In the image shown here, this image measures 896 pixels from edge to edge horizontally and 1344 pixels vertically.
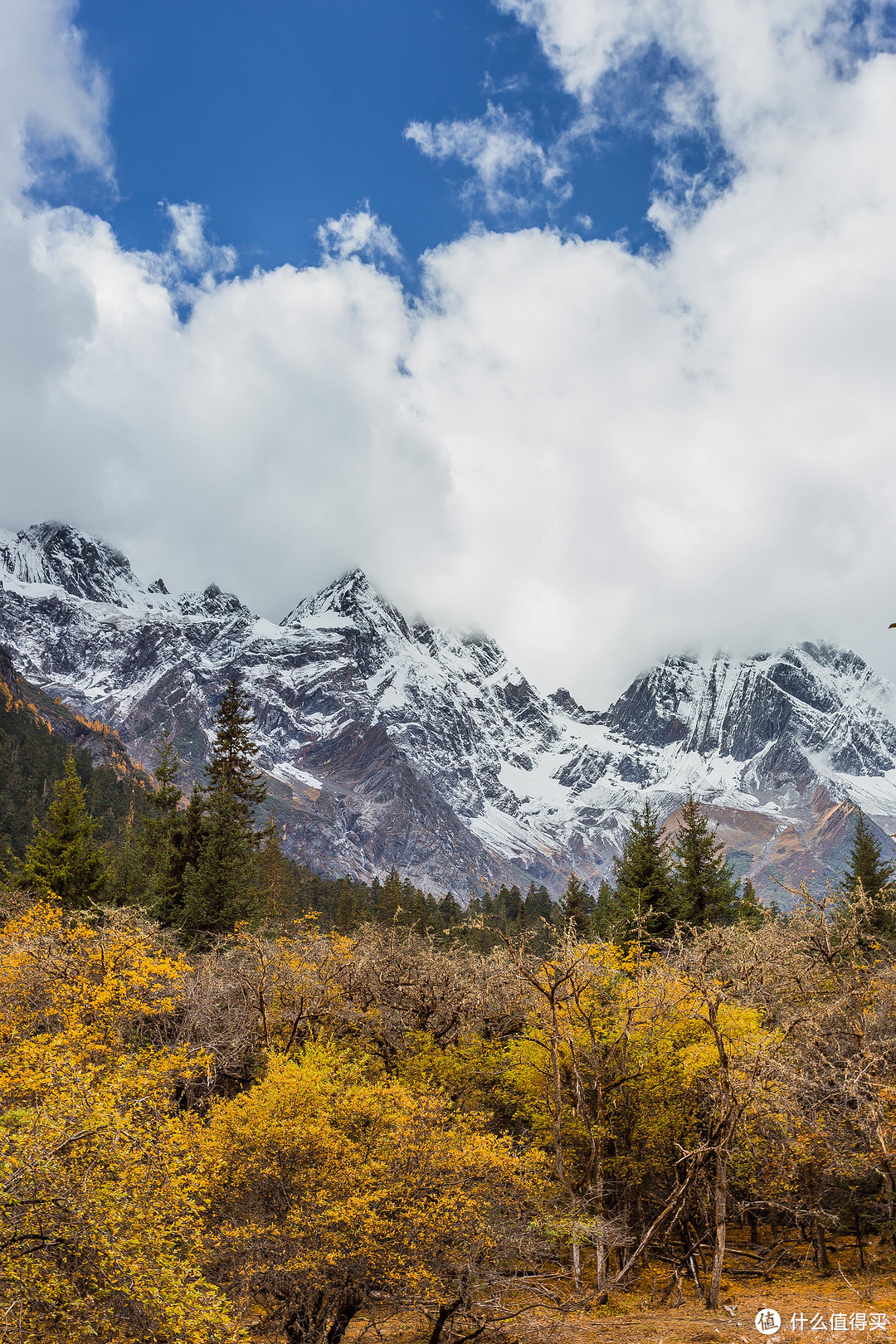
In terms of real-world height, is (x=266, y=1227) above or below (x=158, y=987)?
below

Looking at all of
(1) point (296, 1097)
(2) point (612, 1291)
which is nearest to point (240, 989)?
(1) point (296, 1097)

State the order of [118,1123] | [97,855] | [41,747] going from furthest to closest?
[41,747], [97,855], [118,1123]

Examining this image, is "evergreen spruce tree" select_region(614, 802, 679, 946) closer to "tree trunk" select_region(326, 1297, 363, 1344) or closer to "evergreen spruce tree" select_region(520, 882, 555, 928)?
"tree trunk" select_region(326, 1297, 363, 1344)

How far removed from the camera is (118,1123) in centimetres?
1106

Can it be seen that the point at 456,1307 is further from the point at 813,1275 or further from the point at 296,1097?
the point at 813,1275

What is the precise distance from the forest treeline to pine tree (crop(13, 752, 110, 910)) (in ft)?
11.3

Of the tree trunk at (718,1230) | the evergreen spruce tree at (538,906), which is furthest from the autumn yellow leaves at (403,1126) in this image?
the evergreen spruce tree at (538,906)

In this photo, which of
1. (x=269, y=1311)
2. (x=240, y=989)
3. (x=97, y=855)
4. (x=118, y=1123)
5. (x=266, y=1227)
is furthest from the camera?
(x=97, y=855)

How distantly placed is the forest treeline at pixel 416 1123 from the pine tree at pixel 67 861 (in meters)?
3.44

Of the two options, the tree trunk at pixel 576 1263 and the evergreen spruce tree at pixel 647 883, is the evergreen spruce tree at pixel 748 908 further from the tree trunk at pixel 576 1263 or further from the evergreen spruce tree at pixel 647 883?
the tree trunk at pixel 576 1263

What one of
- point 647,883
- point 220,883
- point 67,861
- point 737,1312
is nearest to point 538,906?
point 647,883

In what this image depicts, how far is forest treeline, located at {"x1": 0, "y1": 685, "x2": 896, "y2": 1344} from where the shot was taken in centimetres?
1098

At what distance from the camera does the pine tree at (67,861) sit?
3889 cm

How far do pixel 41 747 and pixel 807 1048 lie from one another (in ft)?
412
